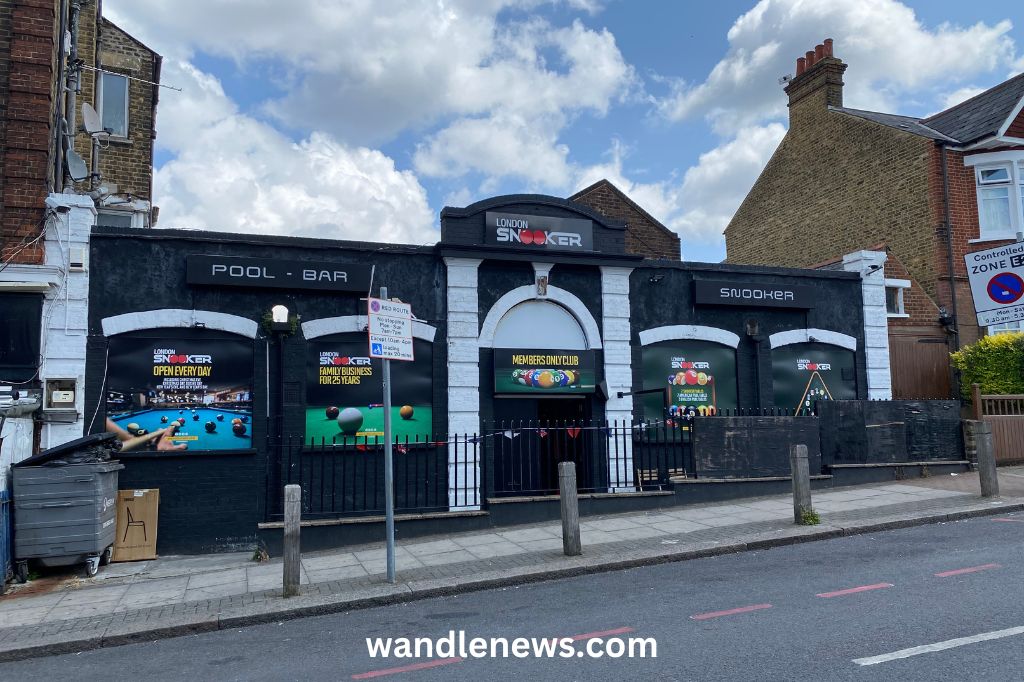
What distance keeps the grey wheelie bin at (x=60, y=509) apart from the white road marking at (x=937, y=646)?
865 cm

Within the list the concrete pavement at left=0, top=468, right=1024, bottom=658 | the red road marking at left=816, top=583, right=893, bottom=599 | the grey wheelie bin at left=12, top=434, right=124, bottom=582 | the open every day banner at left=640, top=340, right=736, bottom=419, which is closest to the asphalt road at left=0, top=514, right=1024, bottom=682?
the red road marking at left=816, top=583, right=893, bottom=599

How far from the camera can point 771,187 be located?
2625cm

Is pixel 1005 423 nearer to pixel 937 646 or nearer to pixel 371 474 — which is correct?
pixel 937 646

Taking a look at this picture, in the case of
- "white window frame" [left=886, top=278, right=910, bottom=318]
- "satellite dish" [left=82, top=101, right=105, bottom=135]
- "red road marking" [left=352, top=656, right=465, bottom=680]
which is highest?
"satellite dish" [left=82, top=101, right=105, bottom=135]

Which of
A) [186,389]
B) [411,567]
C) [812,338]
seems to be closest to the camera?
[411,567]

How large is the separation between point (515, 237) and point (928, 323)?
38.0 feet

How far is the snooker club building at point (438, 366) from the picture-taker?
36.2 ft

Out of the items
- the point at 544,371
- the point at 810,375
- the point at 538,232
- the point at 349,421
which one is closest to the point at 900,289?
the point at 810,375

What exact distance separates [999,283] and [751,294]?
3996mm

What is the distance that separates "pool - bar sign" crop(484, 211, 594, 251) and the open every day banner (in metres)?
2.35

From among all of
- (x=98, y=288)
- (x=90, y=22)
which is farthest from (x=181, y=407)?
(x=90, y=22)

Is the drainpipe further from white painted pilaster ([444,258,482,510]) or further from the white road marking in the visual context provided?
the white road marking

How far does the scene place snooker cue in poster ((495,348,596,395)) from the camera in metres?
12.8

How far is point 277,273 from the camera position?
11.7 meters
